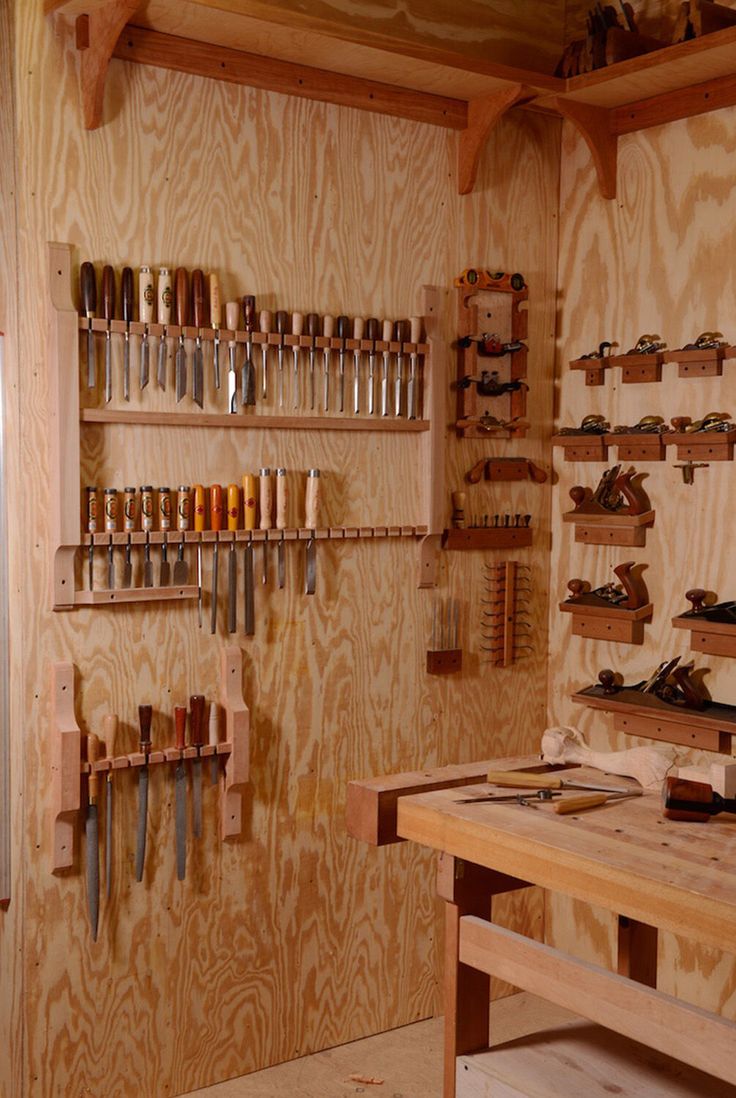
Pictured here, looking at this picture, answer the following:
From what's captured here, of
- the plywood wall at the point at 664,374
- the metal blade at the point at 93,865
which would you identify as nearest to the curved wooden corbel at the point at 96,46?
the plywood wall at the point at 664,374

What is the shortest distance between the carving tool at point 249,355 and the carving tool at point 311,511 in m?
Result: 0.30

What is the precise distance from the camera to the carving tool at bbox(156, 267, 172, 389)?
332cm

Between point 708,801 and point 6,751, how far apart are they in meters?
1.82

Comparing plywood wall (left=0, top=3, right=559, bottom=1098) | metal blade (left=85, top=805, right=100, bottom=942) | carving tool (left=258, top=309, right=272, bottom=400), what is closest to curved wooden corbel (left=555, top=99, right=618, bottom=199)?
plywood wall (left=0, top=3, right=559, bottom=1098)

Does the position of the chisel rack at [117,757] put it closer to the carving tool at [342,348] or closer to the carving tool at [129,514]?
the carving tool at [129,514]

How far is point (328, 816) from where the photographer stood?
3809 mm

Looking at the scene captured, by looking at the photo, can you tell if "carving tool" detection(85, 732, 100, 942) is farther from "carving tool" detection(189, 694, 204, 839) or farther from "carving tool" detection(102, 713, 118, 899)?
"carving tool" detection(189, 694, 204, 839)

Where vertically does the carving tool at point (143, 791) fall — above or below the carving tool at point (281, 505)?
below

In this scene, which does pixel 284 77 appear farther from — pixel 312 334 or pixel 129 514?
pixel 129 514

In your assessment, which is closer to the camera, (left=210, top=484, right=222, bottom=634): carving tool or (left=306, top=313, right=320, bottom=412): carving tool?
(left=210, top=484, right=222, bottom=634): carving tool

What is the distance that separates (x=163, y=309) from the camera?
3.32 metres

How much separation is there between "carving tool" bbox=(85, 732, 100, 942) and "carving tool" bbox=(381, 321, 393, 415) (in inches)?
53.6

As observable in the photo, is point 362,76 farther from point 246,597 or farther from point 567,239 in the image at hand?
point 246,597

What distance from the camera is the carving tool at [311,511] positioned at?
3.62 meters
